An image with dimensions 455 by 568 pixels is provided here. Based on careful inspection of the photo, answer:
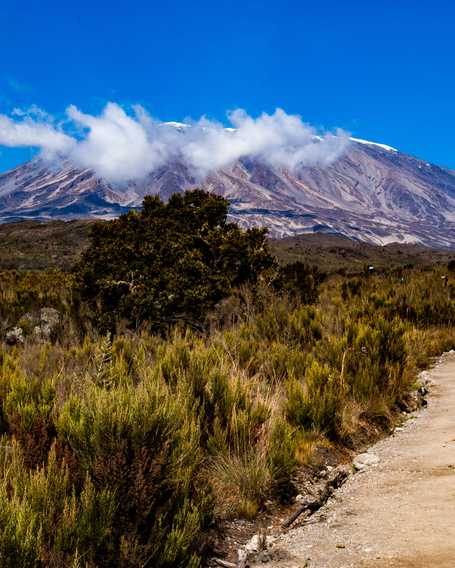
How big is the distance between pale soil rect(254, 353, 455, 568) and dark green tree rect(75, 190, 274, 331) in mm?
6943

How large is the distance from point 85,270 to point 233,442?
334 inches

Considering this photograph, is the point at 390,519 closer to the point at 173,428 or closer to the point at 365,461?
the point at 365,461

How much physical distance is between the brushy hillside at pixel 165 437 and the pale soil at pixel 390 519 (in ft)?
1.59

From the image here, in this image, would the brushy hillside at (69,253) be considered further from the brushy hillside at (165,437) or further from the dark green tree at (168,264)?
the brushy hillside at (165,437)

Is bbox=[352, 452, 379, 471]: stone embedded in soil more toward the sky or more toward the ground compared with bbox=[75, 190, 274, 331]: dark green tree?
more toward the ground

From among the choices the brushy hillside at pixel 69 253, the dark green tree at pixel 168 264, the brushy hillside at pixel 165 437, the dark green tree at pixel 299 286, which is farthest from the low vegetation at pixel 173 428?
the brushy hillside at pixel 69 253

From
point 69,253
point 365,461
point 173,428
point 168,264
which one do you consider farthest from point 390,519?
point 69,253

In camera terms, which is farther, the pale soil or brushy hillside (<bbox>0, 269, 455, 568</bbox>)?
the pale soil

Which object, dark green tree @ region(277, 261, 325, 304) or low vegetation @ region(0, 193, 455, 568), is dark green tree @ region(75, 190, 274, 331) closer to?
dark green tree @ region(277, 261, 325, 304)

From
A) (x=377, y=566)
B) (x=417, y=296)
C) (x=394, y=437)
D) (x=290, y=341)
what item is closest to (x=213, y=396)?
(x=394, y=437)

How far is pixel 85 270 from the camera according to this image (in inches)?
467

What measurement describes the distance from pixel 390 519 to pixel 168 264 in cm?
911

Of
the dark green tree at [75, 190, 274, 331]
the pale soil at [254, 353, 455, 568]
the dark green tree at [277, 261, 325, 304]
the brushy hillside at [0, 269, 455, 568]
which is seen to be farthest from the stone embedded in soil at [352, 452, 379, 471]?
the dark green tree at [277, 261, 325, 304]

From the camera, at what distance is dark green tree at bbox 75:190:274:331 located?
1109 centimetres
